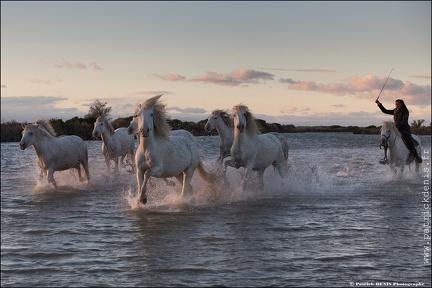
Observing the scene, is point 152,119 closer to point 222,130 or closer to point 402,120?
point 222,130

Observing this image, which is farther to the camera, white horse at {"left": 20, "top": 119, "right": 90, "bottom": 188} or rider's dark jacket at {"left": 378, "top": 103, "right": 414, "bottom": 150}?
rider's dark jacket at {"left": 378, "top": 103, "right": 414, "bottom": 150}

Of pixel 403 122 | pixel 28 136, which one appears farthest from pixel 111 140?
pixel 403 122

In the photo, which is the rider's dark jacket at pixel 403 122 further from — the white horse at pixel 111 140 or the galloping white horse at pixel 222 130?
the white horse at pixel 111 140

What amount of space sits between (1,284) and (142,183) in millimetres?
4787

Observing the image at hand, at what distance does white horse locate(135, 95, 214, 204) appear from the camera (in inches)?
418

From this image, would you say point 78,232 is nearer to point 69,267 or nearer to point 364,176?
point 69,267

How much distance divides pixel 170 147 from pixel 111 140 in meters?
6.84

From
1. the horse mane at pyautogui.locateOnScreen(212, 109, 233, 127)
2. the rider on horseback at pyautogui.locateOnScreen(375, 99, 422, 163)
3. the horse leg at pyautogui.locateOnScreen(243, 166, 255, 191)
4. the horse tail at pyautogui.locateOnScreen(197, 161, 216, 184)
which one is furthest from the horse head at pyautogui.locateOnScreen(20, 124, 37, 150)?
the rider on horseback at pyautogui.locateOnScreen(375, 99, 422, 163)

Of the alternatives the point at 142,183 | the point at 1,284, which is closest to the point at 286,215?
the point at 142,183

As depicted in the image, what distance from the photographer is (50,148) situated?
1442cm

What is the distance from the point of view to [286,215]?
1062cm

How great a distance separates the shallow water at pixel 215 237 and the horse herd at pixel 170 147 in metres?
0.62

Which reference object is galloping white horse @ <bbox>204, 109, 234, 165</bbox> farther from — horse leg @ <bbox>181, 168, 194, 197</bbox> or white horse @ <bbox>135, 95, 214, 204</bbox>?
white horse @ <bbox>135, 95, 214, 204</bbox>

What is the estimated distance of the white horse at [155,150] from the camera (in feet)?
34.8
